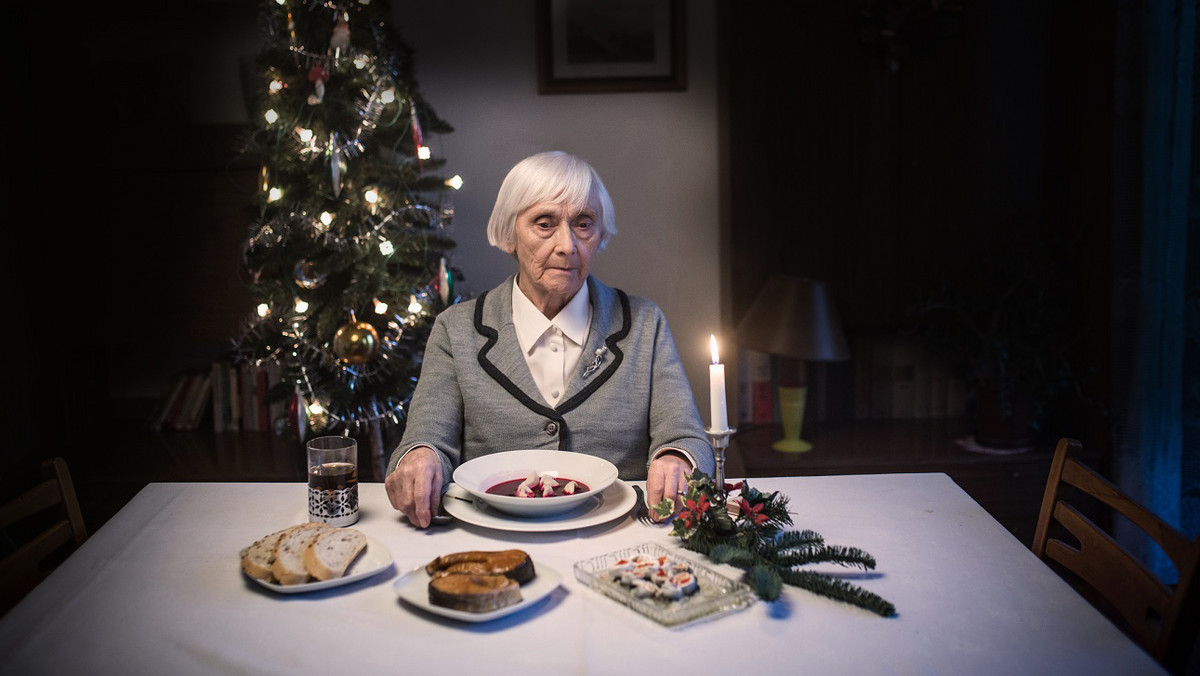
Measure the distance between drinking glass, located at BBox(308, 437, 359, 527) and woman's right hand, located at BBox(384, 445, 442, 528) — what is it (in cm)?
7

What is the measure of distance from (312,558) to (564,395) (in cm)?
71

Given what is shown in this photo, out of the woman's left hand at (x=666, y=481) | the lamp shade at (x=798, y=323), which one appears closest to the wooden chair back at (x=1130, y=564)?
the woman's left hand at (x=666, y=481)

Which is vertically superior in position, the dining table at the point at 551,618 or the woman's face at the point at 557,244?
the woman's face at the point at 557,244

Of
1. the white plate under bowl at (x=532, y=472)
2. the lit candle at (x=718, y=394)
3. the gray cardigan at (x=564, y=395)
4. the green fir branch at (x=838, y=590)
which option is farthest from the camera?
the gray cardigan at (x=564, y=395)

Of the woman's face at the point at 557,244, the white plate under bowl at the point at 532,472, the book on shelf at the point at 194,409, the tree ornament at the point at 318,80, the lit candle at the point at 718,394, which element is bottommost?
the book on shelf at the point at 194,409

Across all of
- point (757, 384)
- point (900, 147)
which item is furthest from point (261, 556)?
point (900, 147)

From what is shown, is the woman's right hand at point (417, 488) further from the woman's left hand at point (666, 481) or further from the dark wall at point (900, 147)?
the dark wall at point (900, 147)

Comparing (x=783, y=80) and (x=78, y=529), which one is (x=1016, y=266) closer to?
(x=783, y=80)

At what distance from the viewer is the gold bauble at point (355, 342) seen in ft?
8.38

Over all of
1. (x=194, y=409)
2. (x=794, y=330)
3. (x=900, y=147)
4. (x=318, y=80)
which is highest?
(x=318, y=80)

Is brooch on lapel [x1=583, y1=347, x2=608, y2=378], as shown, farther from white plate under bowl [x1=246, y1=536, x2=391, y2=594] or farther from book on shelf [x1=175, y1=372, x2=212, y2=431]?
book on shelf [x1=175, y1=372, x2=212, y2=431]

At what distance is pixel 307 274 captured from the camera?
2.63 m

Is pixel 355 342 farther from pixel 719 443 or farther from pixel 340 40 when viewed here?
pixel 719 443

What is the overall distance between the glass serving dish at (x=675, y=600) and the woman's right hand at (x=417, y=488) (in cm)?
32
